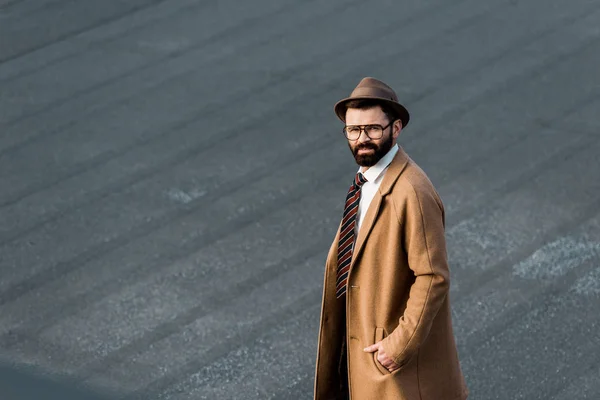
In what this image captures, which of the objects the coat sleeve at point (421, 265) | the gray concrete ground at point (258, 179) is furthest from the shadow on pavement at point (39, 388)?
the coat sleeve at point (421, 265)

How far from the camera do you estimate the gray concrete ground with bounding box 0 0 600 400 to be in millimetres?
6770

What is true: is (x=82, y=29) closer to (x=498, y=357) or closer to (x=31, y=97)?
(x=31, y=97)

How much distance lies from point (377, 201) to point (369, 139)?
0.25 meters

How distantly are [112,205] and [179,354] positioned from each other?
2.07 meters

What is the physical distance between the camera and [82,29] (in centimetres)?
1170

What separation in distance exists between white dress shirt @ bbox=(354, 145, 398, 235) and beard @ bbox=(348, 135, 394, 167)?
0.9 inches

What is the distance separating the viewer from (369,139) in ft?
14.5

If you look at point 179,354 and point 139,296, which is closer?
point 179,354

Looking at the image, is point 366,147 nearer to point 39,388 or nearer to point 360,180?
point 360,180

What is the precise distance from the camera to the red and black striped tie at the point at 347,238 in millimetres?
4562

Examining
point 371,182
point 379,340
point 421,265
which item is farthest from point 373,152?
point 379,340

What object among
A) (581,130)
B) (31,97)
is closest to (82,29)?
(31,97)

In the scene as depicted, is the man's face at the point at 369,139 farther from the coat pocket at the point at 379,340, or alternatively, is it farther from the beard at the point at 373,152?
the coat pocket at the point at 379,340

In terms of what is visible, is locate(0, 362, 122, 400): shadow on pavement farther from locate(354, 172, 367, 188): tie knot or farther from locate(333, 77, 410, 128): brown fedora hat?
locate(333, 77, 410, 128): brown fedora hat
